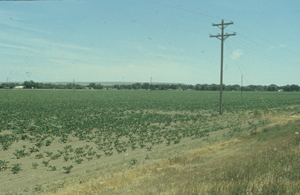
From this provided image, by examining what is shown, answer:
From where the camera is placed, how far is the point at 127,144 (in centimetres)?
1562

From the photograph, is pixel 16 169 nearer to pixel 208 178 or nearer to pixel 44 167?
pixel 44 167

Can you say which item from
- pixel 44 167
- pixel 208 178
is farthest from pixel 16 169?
pixel 208 178

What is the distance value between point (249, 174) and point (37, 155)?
11.0m

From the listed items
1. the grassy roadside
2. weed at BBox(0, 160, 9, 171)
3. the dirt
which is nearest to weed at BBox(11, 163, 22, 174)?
the dirt

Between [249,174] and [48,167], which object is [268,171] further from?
A: [48,167]

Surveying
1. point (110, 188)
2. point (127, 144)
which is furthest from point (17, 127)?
point (110, 188)

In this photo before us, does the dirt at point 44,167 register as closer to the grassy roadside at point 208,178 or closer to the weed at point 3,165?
the weed at point 3,165

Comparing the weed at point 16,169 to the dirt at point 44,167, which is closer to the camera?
the dirt at point 44,167

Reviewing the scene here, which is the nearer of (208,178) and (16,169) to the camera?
(208,178)

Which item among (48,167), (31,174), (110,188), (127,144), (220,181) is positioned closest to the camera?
(220,181)

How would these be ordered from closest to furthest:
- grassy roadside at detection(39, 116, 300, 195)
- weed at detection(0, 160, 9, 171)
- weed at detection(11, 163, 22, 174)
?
grassy roadside at detection(39, 116, 300, 195) → weed at detection(11, 163, 22, 174) → weed at detection(0, 160, 9, 171)

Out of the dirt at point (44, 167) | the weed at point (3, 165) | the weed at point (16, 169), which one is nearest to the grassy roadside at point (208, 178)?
the dirt at point (44, 167)

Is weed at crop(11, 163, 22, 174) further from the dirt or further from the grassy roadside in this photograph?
the grassy roadside

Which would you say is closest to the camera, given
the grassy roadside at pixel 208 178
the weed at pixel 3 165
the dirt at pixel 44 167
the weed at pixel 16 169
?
the grassy roadside at pixel 208 178
